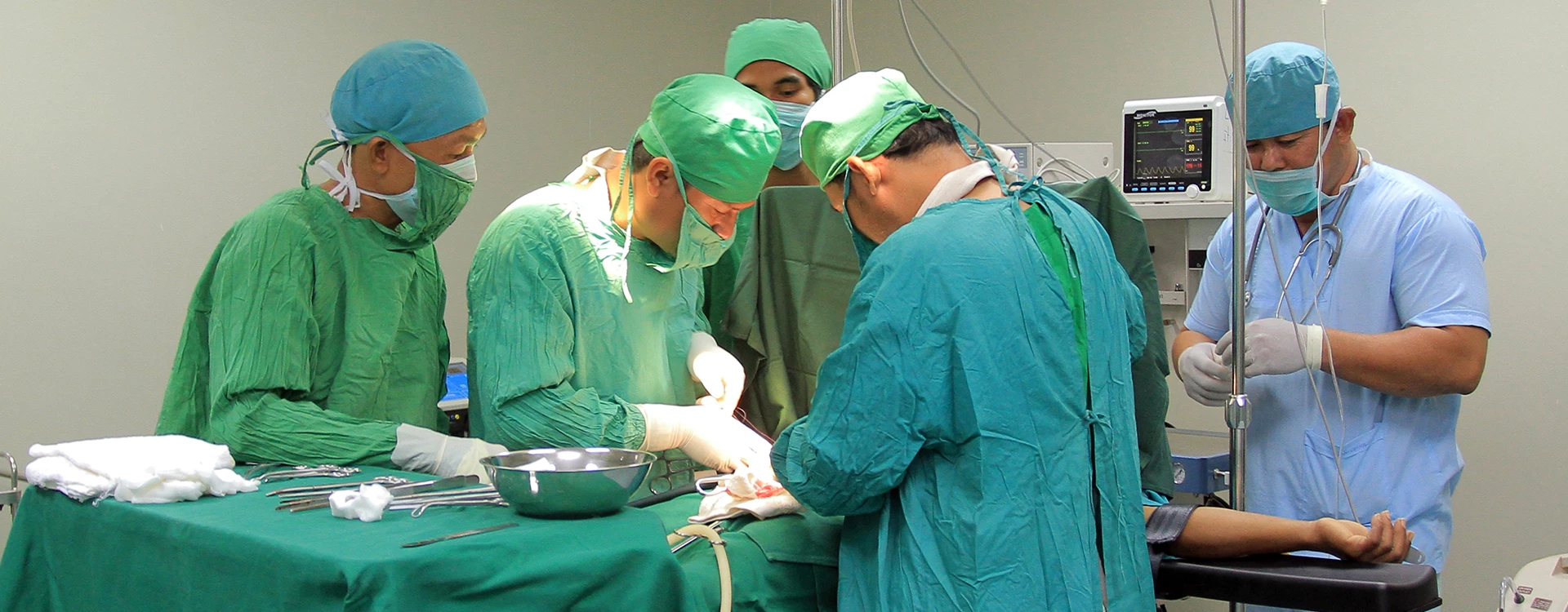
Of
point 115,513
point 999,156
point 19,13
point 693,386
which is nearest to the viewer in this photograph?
point 115,513

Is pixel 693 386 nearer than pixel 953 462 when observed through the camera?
No

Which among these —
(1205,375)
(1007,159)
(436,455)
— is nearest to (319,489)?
(436,455)

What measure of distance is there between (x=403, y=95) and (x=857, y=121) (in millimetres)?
886

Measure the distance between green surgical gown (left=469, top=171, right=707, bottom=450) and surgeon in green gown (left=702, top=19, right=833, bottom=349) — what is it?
29 cm

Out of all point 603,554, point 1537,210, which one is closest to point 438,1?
point 603,554

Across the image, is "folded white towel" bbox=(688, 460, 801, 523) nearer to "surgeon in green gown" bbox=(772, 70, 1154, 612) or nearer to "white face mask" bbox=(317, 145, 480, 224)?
"surgeon in green gown" bbox=(772, 70, 1154, 612)

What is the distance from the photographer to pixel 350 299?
2156mm

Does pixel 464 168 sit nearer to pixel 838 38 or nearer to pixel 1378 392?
pixel 838 38

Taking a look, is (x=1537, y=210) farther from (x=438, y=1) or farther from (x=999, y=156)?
(x=438, y=1)

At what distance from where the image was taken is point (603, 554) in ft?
4.71

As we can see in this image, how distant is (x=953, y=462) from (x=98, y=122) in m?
2.76

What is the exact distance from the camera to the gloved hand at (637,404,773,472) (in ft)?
6.78

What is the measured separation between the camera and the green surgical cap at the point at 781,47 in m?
2.77

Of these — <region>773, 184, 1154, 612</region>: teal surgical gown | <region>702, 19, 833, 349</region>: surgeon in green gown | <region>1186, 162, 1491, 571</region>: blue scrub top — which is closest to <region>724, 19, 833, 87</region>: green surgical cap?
<region>702, 19, 833, 349</region>: surgeon in green gown
